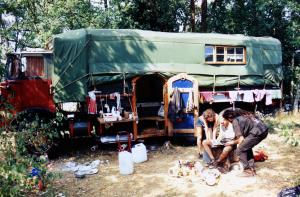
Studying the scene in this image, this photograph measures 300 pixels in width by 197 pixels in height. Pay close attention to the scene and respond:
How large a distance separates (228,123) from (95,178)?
295cm

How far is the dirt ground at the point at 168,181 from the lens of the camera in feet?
19.1

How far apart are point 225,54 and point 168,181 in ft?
19.4

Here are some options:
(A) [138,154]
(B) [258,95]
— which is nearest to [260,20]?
(B) [258,95]

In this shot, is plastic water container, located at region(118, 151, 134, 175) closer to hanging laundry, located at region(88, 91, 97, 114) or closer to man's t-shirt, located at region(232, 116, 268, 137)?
hanging laundry, located at region(88, 91, 97, 114)

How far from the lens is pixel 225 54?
433 inches

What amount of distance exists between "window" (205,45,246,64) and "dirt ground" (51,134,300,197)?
12.6 feet

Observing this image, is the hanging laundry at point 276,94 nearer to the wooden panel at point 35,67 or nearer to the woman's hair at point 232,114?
the woman's hair at point 232,114

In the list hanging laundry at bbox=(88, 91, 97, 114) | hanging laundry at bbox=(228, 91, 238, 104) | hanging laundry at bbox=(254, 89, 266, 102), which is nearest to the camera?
hanging laundry at bbox=(88, 91, 97, 114)

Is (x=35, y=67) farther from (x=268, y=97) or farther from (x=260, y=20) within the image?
(x=260, y=20)

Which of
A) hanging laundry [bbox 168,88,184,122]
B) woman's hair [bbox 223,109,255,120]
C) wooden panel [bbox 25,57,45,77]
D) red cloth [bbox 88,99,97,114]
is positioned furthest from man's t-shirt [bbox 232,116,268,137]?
wooden panel [bbox 25,57,45,77]

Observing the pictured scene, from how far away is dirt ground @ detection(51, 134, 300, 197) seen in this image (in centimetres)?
582

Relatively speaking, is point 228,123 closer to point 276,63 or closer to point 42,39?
point 276,63

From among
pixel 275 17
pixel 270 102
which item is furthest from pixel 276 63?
pixel 275 17

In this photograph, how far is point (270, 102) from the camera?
11.7 meters
